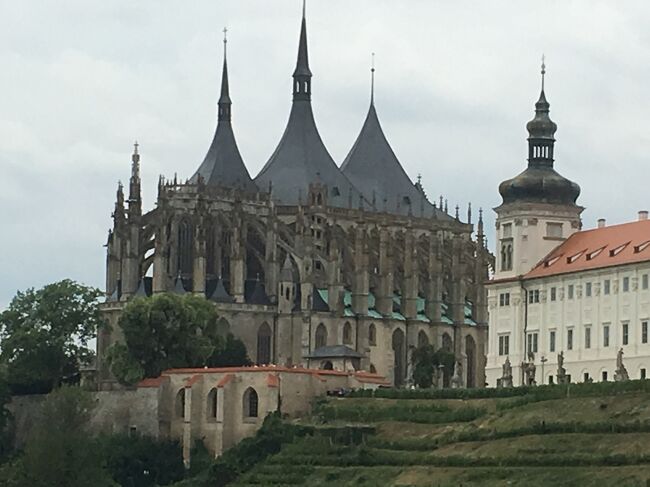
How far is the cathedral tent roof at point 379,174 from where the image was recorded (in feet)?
569

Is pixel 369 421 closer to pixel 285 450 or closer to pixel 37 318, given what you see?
pixel 285 450

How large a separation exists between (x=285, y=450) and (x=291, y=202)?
54984mm

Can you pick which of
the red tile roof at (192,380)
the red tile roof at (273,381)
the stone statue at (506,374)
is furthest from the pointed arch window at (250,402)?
the stone statue at (506,374)

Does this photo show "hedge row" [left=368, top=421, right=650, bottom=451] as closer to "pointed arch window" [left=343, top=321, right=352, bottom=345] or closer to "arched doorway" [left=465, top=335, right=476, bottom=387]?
"pointed arch window" [left=343, top=321, right=352, bottom=345]

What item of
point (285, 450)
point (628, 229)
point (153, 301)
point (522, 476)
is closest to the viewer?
point (522, 476)

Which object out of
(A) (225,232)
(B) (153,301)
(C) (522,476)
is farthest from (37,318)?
(C) (522,476)

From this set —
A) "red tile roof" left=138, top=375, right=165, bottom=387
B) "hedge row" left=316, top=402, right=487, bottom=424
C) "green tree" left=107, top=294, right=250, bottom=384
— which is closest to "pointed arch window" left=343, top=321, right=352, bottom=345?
"green tree" left=107, top=294, right=250, bottom=384

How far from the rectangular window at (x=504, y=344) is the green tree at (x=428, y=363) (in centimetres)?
2198

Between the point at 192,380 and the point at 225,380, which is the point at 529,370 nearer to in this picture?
the point at 225,380

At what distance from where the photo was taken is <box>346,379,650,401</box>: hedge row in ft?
342

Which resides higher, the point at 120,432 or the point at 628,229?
the point at 628,229

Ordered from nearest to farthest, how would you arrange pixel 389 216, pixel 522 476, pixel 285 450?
1. pixel 522 476
2. pixel 285 450
3. pixel 389 216

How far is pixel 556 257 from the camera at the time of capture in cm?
12544

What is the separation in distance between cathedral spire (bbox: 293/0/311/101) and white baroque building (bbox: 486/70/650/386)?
4121cm
